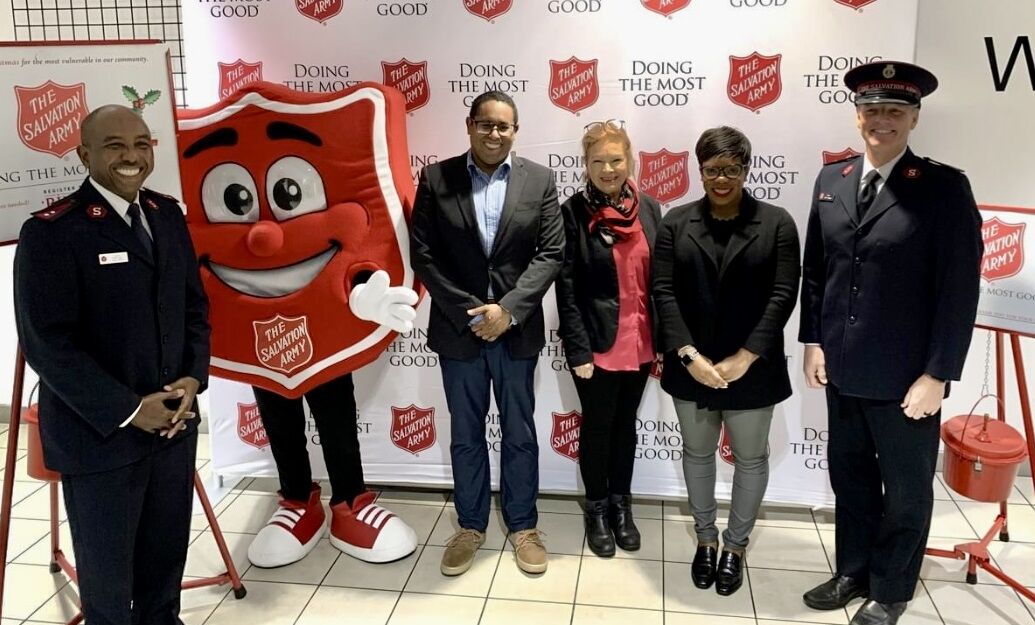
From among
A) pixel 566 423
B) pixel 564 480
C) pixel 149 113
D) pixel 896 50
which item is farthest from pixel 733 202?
pixel 149 113

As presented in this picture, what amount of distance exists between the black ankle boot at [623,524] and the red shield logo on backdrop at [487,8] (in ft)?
5.99

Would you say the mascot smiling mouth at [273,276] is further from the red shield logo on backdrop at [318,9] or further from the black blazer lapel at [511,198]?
the red shield logo on backdrop at [318,9]

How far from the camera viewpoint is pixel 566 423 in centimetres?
334

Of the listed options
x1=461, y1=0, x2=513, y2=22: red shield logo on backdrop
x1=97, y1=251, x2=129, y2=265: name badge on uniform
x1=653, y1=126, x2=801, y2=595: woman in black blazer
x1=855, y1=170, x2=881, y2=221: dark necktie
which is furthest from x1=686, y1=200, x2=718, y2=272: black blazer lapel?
x1=97, y1=251, x2=129, y2=265: name badge on uniform

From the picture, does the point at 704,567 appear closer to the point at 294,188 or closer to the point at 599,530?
the point at 599,530

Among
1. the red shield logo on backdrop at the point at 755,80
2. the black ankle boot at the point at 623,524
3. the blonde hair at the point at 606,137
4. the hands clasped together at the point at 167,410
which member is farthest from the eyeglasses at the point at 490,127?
the black ankle boot at the point at 623,524

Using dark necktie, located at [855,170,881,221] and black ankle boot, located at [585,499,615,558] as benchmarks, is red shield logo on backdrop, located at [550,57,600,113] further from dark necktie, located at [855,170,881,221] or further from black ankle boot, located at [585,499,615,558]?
black ankle boot, located at [585,499,615,558]

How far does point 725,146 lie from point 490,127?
2.35 ft

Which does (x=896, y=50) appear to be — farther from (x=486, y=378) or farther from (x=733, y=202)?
(x=486, y=378)

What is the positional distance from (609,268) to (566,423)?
94 cm

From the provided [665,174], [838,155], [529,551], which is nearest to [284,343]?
[529,551]

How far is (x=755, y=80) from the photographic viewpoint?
2.91 m

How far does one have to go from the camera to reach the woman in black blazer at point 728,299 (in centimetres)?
240

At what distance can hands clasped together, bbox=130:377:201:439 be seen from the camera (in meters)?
2.02
